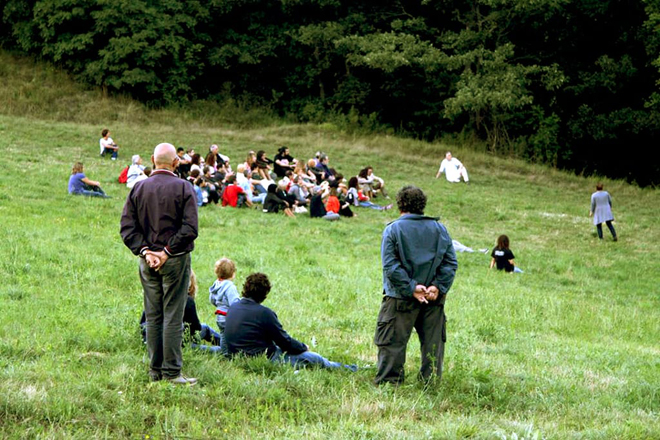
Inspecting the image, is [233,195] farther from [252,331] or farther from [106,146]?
[252,331]

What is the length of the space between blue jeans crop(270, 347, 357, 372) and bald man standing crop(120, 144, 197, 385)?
122cm

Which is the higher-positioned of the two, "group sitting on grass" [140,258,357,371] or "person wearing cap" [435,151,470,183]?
"person wearing cap" [435,151,470,183]

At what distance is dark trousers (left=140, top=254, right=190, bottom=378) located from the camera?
638 centimetres

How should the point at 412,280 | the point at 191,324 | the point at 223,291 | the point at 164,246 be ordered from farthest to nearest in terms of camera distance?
the point at 223,291
the point at 191,324
the point at 412,280
the point at 164,246

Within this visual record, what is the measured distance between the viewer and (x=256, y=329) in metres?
7.39

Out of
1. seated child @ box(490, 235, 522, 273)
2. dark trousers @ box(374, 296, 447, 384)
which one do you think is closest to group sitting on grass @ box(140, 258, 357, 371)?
dark trousers @ box(374, 296, 447, 384)

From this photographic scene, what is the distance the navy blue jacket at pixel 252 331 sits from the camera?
24.2 feet

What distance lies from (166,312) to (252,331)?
1.18 metres

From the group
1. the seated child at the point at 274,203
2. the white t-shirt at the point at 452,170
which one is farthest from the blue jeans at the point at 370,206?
the white t-shirt at the point at 452,170

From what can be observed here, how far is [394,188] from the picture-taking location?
27.4 meters

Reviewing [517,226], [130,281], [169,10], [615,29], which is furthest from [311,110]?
[130,281]

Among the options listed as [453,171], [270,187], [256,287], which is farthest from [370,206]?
[256,287]

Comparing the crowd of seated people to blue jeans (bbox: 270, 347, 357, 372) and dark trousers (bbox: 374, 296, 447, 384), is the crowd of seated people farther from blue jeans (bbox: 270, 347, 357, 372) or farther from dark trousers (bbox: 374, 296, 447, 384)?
dark trousers (bbox: 374, 296, 447, 384)

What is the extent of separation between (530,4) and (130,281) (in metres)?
30.0
